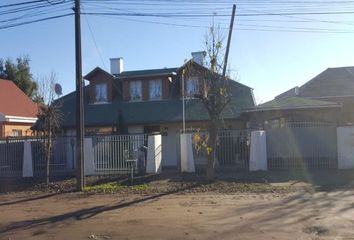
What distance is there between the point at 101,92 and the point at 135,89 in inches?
94.2

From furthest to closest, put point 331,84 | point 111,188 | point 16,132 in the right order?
point 331,84 < point 16,132 < point 111,188

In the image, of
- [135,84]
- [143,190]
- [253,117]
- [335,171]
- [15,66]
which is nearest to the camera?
[143,190]

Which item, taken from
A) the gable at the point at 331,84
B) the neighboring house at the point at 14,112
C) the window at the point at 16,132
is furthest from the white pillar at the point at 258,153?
the gable at the point at 331,84

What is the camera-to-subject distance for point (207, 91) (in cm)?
1944

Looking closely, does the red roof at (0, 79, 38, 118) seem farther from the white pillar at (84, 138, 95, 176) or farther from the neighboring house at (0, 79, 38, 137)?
the white pillar at (84, 138, 95, 176)

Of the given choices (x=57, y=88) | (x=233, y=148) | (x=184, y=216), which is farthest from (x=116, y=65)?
(x=184, y=216)

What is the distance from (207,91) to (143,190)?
173 inches

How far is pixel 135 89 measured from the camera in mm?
34125

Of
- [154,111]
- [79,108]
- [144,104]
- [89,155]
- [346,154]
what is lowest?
[346,154]

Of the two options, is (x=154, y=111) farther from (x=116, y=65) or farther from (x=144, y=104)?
(x=116, y=65)

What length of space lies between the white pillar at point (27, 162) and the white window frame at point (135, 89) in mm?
11803

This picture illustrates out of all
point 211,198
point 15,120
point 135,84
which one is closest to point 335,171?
point 211,198

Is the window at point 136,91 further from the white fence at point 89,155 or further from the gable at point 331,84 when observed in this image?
the gable at point 331,84

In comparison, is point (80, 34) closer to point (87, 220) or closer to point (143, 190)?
point (143, 190)
